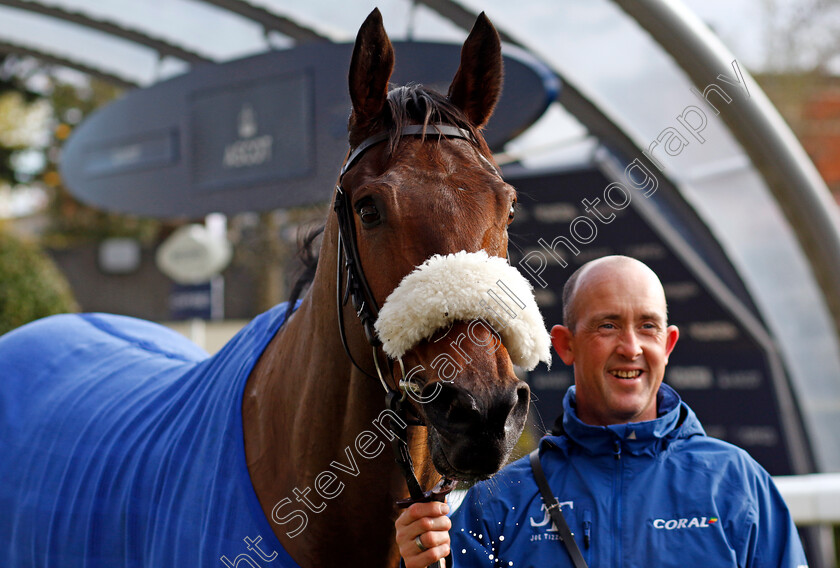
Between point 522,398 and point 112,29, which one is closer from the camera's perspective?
point 522,398

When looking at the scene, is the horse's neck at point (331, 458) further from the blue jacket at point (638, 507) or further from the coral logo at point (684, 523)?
the coral logo at point (684, 523)

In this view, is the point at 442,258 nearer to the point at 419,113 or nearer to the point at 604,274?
the point at 419,113

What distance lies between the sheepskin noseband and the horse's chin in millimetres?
196

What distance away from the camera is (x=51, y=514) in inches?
102

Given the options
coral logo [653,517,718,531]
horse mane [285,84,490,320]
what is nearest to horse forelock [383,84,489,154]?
horse mane [285,84,490,320]

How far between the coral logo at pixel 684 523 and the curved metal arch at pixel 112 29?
5280mm

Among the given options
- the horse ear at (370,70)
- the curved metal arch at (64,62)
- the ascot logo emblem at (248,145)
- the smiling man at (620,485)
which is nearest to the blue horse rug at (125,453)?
the smiling man at (620,485)

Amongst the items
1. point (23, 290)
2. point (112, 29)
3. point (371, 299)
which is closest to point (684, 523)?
point (371, 299)

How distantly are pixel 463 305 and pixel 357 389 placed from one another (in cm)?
48

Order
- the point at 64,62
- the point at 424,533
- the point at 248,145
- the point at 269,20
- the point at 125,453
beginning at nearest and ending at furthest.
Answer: the point at 424,533, the point at 125,453, the point at 248,145, the point at 269,20, the point at 64,62

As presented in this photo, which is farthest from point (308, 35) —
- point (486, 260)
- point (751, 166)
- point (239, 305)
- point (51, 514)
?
point (239, 305)

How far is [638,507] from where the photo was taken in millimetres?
1898

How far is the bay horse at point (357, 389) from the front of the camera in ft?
5.12

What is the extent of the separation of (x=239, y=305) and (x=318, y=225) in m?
16.1
